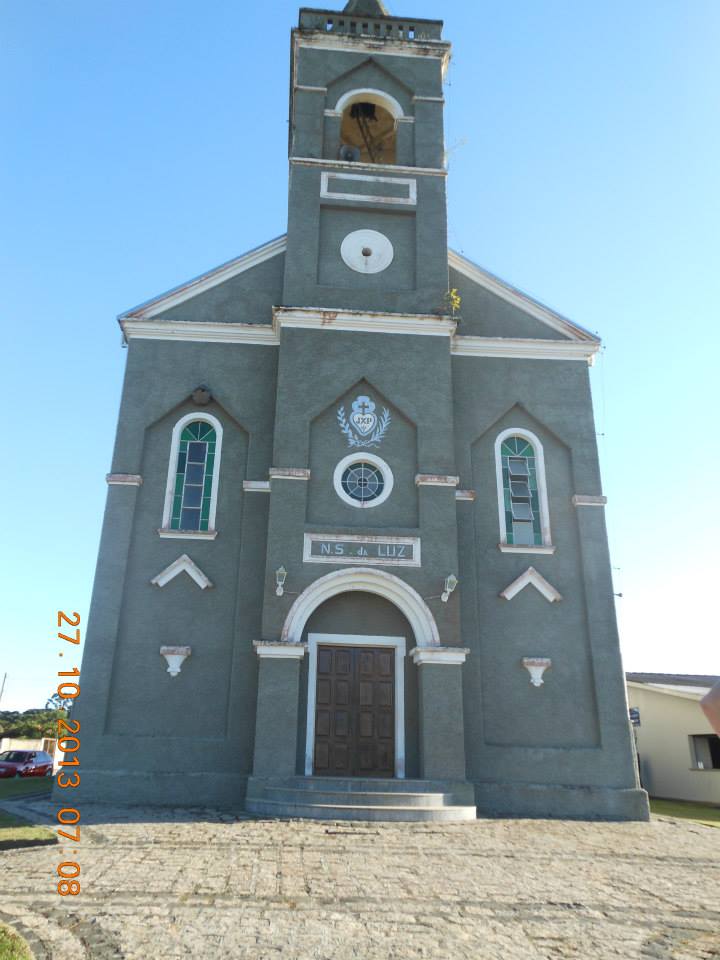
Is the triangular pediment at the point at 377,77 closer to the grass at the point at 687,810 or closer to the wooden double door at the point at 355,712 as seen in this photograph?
the wooden double door at the point at 355,712

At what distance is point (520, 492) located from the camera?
17.1 m

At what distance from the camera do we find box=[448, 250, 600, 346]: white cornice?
18.2 m

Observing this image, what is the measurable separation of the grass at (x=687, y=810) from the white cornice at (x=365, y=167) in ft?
50.9

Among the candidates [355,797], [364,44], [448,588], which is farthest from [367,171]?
[355,797]

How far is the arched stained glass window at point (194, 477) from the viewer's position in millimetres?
16297

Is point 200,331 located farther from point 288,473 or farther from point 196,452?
point 288,473

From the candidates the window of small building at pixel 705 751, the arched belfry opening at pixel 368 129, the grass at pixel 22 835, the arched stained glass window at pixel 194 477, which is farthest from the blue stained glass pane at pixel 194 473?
the window of small building at pixel 705 751

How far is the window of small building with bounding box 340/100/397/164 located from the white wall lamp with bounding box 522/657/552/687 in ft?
43.5

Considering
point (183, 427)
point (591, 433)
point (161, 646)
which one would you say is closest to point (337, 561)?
point (161, 646)

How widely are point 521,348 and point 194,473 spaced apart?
8131 mm

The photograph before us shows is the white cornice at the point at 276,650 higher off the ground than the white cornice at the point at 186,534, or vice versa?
the white cornice at the point at 186,534

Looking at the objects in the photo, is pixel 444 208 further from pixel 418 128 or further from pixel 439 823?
pixel 439 823

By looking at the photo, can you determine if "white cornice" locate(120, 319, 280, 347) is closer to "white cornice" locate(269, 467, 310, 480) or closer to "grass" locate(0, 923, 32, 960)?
"white cornice" locate(269, 467, 310, 480)

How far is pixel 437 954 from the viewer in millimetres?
5672
